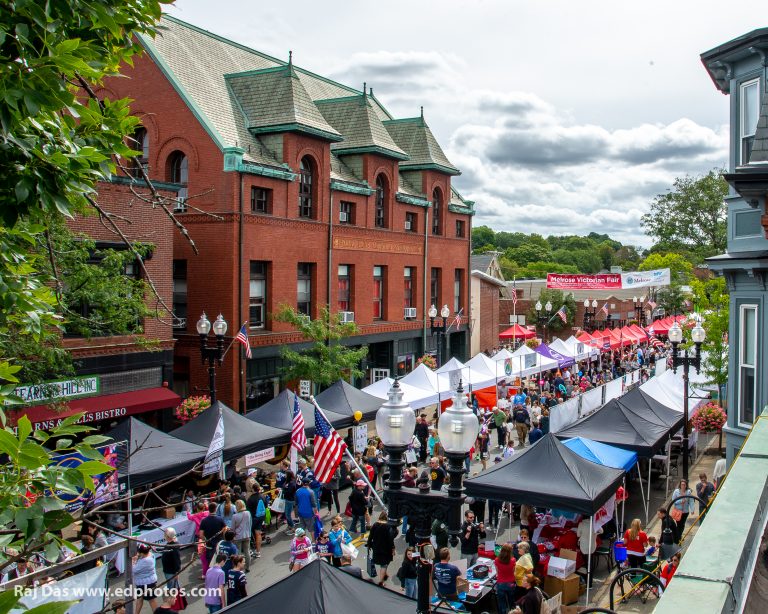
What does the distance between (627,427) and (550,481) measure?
17.3 feet

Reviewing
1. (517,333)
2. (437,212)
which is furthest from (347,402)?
(517,333)

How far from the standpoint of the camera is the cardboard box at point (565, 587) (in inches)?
488

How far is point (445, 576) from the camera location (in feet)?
35.4

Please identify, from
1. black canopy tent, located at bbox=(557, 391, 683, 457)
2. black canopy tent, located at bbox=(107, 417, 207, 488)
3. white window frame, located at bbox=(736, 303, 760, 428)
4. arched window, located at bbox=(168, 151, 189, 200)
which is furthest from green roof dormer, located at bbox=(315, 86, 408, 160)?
black canopy tent, located at bbox=(107, 417, 207, 488)

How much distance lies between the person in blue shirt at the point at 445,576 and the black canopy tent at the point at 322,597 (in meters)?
2.36

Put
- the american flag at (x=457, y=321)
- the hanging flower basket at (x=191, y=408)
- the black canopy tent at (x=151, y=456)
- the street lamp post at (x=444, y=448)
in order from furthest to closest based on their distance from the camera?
1. the american flag at (x=457, y=321)
2. the hanging flower basket at (x=191, y=408)
3. the black canopy tent at (x=151, y=456)
4. the street lamp post at (x=444, y=448)

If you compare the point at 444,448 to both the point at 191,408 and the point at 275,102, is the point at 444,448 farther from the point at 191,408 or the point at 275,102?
the point at 275,102

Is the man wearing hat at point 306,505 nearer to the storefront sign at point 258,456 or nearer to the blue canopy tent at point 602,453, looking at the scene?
the storefront sign at point 258,456

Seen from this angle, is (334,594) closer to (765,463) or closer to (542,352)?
(765,463)

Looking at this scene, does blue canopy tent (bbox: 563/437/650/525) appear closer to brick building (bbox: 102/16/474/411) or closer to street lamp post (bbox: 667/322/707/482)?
street lamp post (bbox: 667/322/707/482)

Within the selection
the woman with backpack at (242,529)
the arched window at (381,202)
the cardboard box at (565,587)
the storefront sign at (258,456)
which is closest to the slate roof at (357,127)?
the arched window at (381,202)

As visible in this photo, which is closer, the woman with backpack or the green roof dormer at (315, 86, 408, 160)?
the woman with backpack

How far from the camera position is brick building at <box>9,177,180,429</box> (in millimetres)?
20031

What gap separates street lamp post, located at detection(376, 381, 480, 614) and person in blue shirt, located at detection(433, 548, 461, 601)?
3.33 metres
